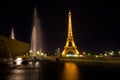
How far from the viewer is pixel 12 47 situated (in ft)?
205

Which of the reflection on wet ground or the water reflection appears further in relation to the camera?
the reflection on wet ground

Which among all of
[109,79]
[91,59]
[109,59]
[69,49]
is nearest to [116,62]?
[109,59]

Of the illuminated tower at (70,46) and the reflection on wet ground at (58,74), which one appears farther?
the illuminated tower at (70,46)

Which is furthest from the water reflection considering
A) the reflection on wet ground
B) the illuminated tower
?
the illuminated tower

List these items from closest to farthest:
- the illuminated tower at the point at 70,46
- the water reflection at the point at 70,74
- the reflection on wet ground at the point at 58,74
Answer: the water reflection at the point at 70,74 < the reflection on wet ground at the point at 58,74 < the illuminated tower at the point at 70,46

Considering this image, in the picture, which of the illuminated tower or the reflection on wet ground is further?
the illuminated tower

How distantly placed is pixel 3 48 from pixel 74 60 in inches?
1145

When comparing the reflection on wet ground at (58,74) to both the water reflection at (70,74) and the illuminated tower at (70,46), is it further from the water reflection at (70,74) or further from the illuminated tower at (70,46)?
the illuminated tower at (70,46)

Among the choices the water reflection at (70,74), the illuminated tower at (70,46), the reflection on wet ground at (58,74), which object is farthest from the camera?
the illuminated tower at (70,46)

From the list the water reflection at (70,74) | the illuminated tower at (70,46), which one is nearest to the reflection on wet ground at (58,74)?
the water reflection at (70,74)

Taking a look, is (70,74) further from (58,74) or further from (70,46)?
(70,46)

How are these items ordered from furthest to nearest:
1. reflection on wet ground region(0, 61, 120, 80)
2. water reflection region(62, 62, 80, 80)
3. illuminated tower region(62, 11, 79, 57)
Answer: illuminated tower region(62, 11, 79, 57) → reflection on wet ground region(0, 61, 120, 80) → water reflection region(62, 62, 80, 80)

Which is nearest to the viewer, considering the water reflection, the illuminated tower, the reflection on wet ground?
the water reflection

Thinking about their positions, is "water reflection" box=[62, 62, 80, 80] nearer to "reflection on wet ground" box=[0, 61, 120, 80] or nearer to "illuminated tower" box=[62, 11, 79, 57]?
"reflection on wet ground" box=[0, 61, 120, 80]
